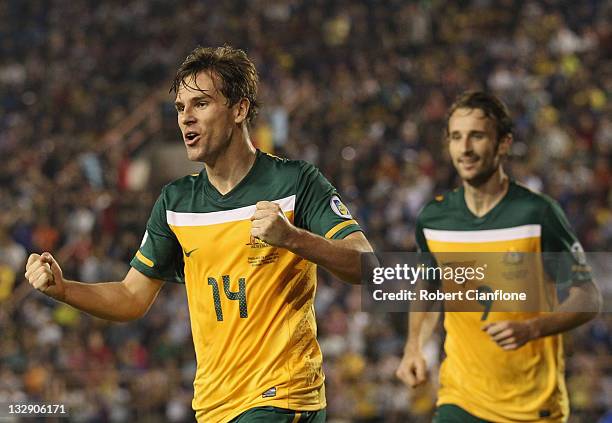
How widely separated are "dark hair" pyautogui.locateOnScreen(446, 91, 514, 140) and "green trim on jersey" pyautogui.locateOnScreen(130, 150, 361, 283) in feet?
5.71

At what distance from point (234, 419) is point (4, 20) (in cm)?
1951

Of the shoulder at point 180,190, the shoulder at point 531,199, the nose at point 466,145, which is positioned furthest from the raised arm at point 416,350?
the shoulder at point 180,190

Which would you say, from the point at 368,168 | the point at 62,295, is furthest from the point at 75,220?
the point at 62,295

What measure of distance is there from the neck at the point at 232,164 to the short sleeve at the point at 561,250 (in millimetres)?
1938

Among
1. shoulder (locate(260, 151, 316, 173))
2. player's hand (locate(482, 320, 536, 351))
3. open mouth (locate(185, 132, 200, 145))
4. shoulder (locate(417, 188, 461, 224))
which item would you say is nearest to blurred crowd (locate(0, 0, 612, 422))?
shoulder (locate(417, 188, 461, 224))

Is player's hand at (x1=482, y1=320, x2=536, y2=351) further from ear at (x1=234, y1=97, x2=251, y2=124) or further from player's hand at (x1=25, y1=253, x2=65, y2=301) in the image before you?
player's hand at (x1=25, y1=253, x2=65, y2=301)

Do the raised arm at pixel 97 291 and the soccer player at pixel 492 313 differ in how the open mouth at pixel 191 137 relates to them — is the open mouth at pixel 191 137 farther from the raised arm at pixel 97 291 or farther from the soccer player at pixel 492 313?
the soccer player at pixel 492 313

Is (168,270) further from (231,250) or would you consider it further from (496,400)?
(496,400)

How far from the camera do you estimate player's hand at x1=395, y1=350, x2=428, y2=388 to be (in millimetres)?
5383

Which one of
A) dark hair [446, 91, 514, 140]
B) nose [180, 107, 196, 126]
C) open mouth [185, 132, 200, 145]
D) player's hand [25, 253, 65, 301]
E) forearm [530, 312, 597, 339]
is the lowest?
forearm [530, 312, 597, 339]

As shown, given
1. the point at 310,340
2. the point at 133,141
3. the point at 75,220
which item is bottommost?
the point at 310,340

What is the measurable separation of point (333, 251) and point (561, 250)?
211cm

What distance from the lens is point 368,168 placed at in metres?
15.8

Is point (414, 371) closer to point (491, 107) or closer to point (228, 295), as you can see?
point (228, 295)
